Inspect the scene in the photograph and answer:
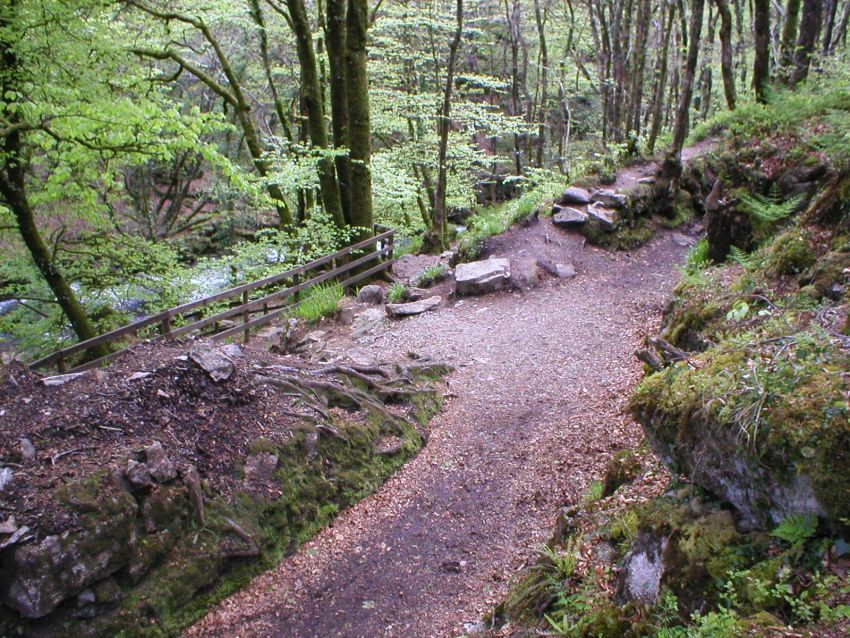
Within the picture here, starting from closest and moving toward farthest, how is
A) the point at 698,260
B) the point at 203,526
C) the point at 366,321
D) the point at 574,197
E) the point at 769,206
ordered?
the point at 203,526 → the point at 769,206 → the point at 698,260 → the point at 366,321 → the point at 574,197

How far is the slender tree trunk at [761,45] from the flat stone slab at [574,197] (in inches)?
160

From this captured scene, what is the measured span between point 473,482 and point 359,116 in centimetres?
946

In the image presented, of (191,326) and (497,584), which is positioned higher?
(191,326)

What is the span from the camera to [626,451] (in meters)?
5.29

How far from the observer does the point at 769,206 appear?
7180mm

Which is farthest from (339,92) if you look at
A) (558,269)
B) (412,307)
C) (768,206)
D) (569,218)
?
(768,206)

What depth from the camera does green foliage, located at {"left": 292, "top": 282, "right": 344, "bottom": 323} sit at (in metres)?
12.4

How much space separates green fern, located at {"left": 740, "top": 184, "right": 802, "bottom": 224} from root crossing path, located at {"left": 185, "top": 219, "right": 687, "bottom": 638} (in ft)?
8.11

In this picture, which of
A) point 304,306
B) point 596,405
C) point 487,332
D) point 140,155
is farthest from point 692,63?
point 140,155

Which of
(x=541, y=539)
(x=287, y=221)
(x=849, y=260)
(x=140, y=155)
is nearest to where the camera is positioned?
(x=849, y=260)

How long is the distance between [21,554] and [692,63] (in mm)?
13992

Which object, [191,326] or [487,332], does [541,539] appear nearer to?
[487,332]

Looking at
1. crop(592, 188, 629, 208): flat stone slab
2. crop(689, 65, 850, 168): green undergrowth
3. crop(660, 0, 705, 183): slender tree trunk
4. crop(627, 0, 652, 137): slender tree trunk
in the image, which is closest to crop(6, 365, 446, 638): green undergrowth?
crop(689, 65, 850, 168): green undergrowth

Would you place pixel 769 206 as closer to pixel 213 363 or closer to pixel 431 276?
pixel 213 363
